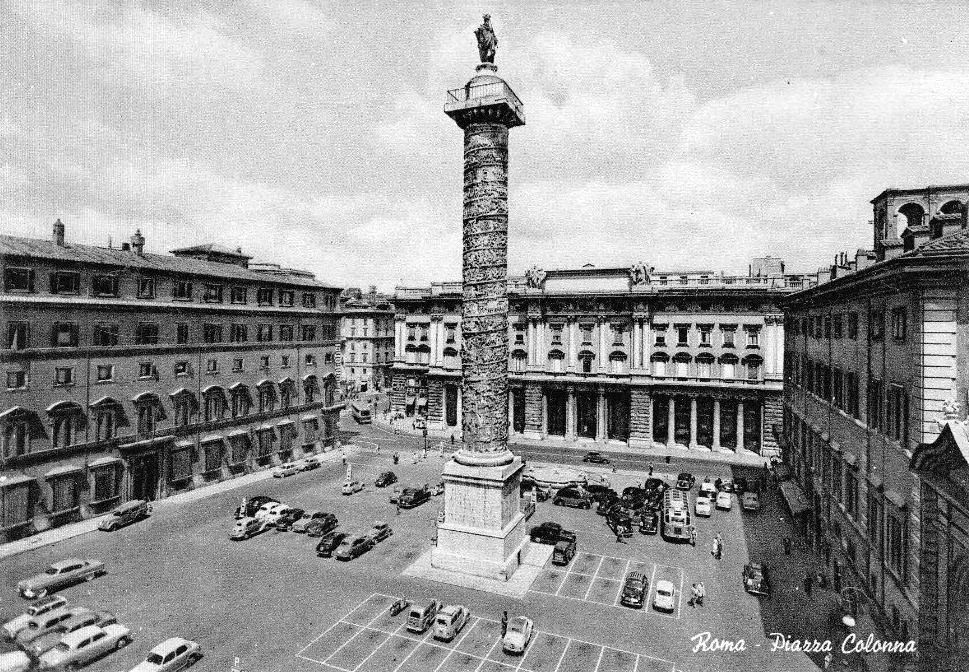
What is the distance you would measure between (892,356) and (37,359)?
43.5m

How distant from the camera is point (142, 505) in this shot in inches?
1443

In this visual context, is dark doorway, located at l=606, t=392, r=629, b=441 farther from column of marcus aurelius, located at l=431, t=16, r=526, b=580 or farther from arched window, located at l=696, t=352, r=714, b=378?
column of marcus aurelius, located at l=431, t=16, r=526, b=580

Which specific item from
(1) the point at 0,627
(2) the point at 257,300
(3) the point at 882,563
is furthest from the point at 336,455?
(3) the point at 882,563

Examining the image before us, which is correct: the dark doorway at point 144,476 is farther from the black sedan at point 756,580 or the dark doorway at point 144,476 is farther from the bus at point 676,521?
the black sedan at point 756,580

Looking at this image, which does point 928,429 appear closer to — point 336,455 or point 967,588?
point 967,588

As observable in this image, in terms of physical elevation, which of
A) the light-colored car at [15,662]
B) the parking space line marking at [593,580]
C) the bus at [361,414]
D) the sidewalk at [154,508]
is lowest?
the parking space line marking at [593,580]

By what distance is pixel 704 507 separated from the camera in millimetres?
37844

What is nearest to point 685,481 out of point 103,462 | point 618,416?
point 618,416

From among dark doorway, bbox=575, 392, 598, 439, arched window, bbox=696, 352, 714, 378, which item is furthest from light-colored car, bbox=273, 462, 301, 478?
arched window, bbox=696, 352, 714, 378

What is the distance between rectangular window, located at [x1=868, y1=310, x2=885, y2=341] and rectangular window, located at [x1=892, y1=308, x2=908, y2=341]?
1.16m

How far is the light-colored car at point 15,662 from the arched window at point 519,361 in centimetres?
4936

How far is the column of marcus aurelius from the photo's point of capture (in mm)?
29344

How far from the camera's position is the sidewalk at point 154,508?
31703 mm

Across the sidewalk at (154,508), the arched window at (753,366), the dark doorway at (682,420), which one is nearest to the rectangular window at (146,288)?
the sidewalk at (154,508)
